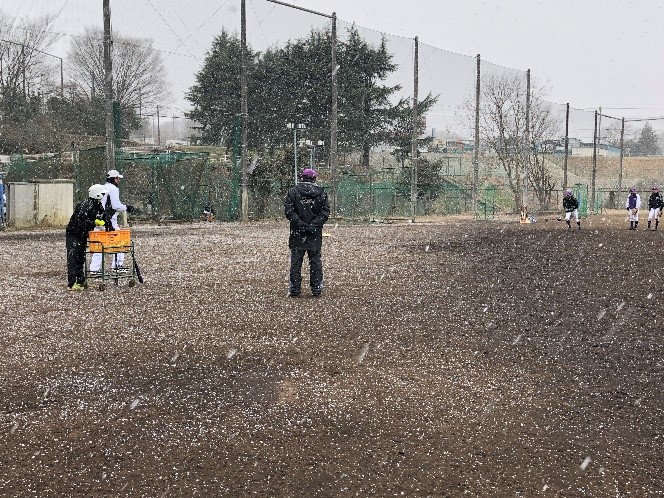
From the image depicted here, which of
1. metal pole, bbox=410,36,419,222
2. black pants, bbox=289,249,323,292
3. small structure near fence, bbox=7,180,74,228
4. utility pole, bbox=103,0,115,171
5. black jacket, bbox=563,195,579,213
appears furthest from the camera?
metal pole, bbox=410,36,419,222

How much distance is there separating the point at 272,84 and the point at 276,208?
6755 millimetres

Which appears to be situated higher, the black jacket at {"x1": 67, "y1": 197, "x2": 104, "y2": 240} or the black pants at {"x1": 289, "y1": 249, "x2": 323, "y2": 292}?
the black jacket at {"x1": 67, "y1": 197, "x2": 104, "y2": 240}

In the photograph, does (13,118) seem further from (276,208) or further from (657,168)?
(657,168)

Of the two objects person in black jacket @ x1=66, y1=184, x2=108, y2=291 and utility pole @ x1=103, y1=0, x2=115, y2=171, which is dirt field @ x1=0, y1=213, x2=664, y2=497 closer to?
person in black jacket @ x1=66, y1=184, x2=108, y2=291

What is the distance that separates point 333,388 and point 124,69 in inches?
1861

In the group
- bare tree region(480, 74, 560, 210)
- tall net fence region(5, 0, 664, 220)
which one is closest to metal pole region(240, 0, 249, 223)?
tall net fence region(5, 0, 664, 220)

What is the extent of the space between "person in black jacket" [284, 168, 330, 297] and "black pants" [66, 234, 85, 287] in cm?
331

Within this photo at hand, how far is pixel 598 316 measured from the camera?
10.6m

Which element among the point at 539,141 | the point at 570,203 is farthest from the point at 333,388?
the point at 539,141

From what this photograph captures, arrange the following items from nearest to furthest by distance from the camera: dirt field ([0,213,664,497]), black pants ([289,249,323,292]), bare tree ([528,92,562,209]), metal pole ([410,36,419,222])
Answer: dirt field ([0,213,664,497]), black pants ([289,249,323,292]), metal pole ([410,36,419,222]), bare tree ([528,92,562,209])

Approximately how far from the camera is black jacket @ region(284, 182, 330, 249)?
12180 millimetres

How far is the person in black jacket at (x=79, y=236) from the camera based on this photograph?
1273 centimetres

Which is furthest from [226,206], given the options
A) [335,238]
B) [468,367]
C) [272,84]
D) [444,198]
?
[468,367]

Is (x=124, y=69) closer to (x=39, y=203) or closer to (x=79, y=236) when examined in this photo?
(x=39, y=203)
